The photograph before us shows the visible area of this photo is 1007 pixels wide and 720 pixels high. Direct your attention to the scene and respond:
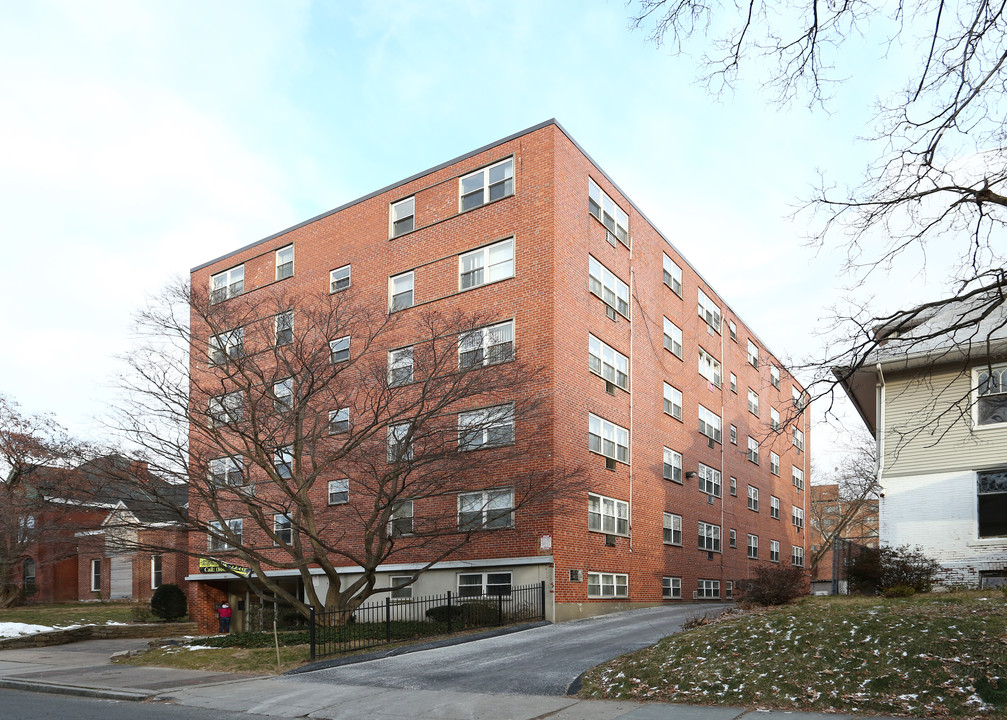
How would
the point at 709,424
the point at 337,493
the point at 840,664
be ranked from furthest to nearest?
the point at 709,424
the point at 337,493
the point at 840,664

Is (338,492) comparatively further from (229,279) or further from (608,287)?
(229,279)

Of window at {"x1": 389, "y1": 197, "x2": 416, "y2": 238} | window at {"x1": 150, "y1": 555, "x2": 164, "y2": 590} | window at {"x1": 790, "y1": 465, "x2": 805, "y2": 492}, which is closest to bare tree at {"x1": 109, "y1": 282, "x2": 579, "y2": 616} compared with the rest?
window at {"x1": 389, "y1": 197, "x2": 416, "y2": 238}

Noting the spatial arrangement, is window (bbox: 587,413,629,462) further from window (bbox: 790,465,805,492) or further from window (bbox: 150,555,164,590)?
window (bbox: 150,555,164,590)

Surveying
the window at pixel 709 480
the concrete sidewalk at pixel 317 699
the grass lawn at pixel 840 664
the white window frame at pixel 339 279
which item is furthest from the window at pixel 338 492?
the grass lawn at pixel 840 664

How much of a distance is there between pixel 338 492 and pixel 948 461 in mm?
18700

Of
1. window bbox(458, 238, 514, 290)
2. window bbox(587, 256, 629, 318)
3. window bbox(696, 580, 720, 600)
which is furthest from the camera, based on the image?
window bbox(696, 580, 720, 600)

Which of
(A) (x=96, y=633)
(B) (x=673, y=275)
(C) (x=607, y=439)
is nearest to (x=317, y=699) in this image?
(C) (x=607, y=439)

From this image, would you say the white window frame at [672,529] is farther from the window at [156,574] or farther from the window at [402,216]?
the window at [156,574]

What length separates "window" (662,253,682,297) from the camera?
1404 inches

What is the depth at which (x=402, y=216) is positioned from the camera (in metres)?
31.2

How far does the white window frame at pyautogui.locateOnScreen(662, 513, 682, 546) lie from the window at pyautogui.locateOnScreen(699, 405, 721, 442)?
5.50m

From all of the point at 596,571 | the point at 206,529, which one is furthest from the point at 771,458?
the point at 206,529

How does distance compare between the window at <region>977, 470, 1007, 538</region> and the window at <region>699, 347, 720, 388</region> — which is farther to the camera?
the window at <region>699, 347, 720, 388</region>

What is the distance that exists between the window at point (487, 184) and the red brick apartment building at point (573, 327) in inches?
2.0
